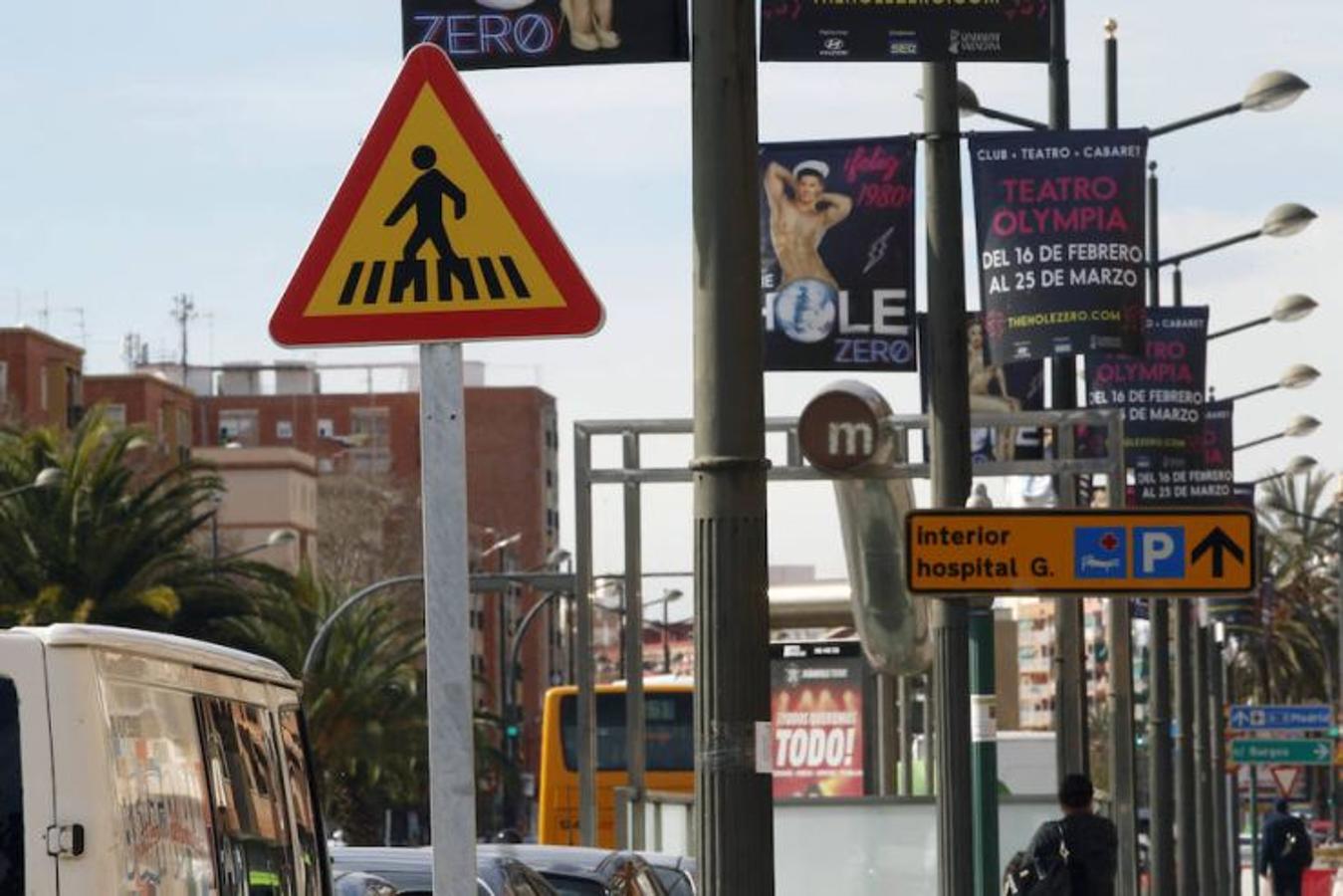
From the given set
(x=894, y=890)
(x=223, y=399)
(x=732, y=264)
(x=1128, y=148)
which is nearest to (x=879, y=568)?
(x=894, y=890)

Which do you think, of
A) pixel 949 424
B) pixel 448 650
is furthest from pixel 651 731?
pixel 448 650

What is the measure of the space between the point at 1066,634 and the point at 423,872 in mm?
10047

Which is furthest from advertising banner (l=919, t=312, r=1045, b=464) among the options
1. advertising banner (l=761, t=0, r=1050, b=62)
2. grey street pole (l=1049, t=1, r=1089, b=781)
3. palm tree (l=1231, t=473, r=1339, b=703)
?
palm tree (l=1231, t=473, r=1339, b=703)

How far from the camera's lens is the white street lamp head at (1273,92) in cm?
3192

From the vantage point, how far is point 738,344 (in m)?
9.13

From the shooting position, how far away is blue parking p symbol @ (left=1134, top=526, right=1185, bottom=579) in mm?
13945

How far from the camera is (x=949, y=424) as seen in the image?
15984 mm

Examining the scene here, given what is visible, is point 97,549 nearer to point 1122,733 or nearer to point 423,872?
point 1122,733

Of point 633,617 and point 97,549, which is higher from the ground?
point 97,549

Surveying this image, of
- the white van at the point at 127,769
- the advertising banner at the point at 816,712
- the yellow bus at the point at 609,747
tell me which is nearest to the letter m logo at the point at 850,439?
the white van at the point at 127,769

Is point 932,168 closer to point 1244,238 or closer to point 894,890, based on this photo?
point 894,890

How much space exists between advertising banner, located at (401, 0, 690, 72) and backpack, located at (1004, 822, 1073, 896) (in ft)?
29.9

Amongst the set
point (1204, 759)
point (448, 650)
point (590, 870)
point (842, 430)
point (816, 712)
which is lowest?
point (1204, 759)

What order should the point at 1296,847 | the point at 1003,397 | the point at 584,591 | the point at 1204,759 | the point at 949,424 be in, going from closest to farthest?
the point at 949,424
the point at 584,591
the point at 1003,397
the point at 1296,847
the point at 1204,759
